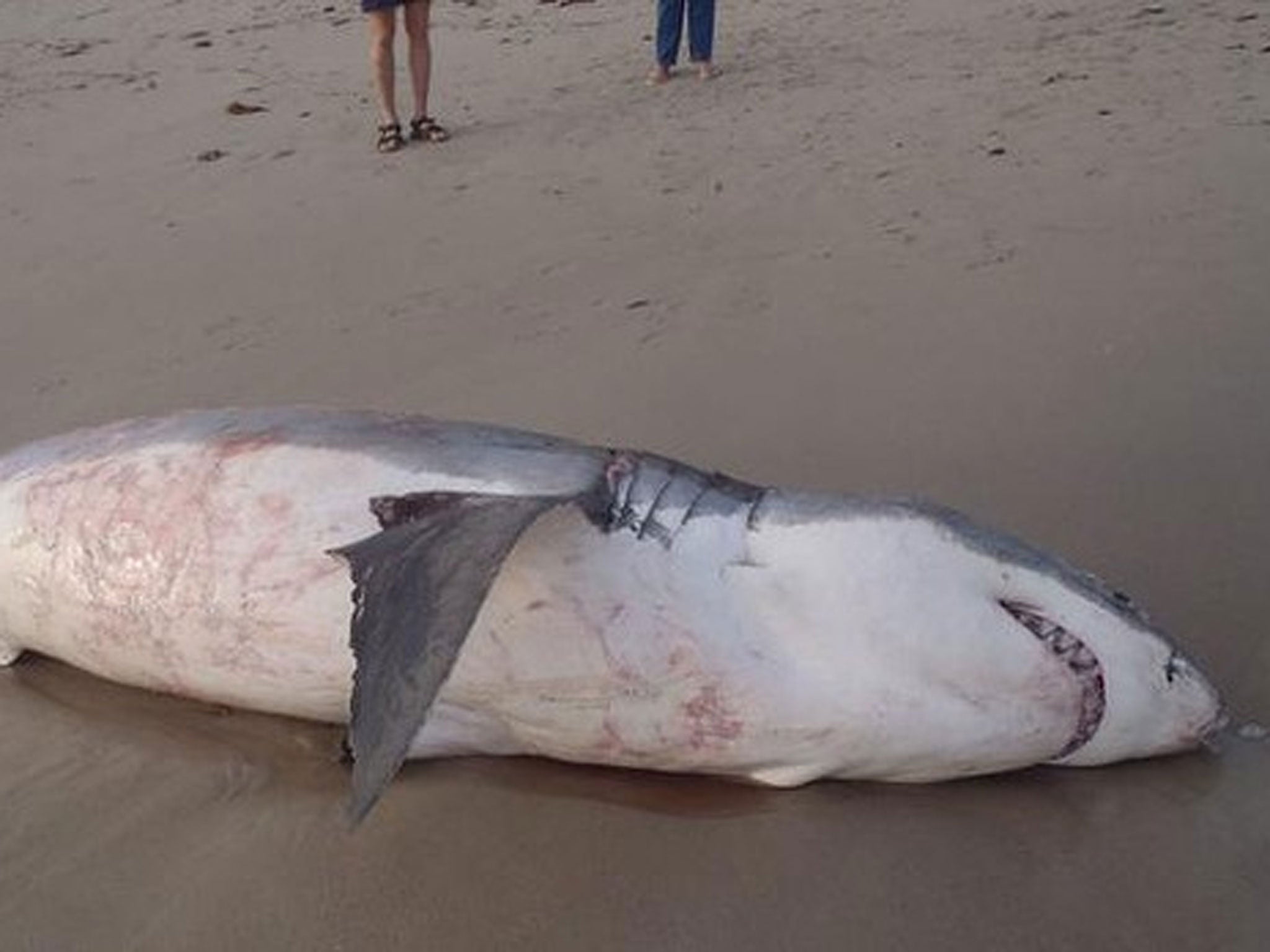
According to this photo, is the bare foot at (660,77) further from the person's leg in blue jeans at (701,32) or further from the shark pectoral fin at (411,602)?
the shark pectoral fin at (411,602)

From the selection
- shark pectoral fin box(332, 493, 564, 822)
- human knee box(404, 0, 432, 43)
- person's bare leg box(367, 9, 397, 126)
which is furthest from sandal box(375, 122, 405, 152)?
shark pectoral fin box(332, 493, 564, 822)

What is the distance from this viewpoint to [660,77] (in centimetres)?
773

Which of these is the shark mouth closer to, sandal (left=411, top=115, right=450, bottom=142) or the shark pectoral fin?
the shark pectoral fin

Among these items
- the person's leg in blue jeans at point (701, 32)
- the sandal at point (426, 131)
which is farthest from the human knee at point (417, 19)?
the person's leg in blue jeans at point (701, 32)

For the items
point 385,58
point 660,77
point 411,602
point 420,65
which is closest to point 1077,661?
point 411,602

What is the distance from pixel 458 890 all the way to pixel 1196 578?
164cm

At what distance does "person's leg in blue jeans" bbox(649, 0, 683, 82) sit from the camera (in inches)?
305

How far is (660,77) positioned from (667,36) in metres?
0.23

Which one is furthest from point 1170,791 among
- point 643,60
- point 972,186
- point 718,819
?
point 643,60

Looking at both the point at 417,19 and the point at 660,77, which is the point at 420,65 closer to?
the point at 417,19

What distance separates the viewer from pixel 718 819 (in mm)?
2412

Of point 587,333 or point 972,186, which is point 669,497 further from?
point 972,186

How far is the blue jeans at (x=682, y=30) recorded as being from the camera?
774 centimetres

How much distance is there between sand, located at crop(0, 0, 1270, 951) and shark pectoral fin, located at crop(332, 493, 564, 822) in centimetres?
40
